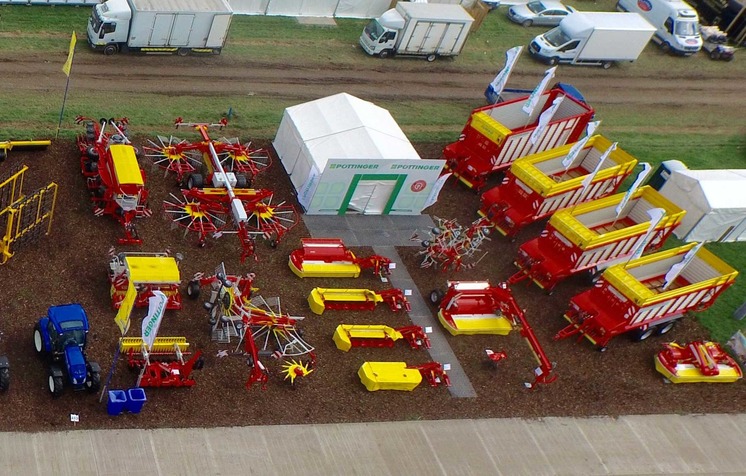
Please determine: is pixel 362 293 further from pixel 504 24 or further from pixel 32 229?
pixel 504 24

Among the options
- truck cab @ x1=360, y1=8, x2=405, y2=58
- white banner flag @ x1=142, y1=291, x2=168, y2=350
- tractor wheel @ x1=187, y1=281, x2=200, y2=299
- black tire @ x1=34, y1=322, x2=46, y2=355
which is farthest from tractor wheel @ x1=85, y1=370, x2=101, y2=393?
truck cab @ x1=360, y1=8, x2=405, y2=58

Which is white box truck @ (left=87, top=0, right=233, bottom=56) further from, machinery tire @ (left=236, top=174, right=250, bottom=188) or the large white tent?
machinery tire @ (left=236, top=174, right=250, bottom=188)

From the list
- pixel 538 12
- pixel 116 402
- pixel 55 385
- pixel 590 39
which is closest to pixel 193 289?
pixel 116 402

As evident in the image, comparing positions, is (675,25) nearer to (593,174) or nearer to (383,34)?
(383,34)

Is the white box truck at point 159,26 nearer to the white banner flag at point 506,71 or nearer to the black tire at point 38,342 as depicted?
the white banner flag at point 506,71

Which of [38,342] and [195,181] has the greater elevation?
[195,181]

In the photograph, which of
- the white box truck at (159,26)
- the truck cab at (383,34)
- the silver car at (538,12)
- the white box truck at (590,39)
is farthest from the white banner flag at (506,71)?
the white box truck at (159,26)

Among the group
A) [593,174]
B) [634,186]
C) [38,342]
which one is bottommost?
[38,342]

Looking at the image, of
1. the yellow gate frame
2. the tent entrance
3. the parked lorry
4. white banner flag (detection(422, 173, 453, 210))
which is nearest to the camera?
the yellow gate frame
